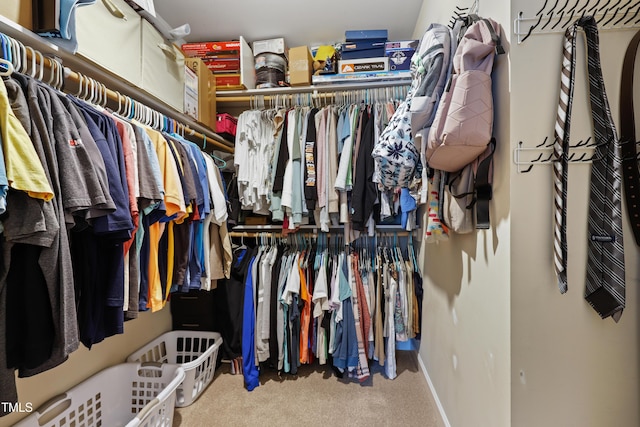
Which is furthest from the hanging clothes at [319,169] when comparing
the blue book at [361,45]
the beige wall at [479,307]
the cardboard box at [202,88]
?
the beige wall at [479,307]

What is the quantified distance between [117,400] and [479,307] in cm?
196

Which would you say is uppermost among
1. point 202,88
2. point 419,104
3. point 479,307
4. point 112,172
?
point 202,88

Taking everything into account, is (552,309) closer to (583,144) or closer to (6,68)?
(583,144)

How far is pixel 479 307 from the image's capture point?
100cm

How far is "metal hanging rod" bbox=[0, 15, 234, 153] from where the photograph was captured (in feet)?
2.76

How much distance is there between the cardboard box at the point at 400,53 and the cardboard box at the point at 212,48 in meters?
1.11

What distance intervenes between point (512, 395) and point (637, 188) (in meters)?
0.72

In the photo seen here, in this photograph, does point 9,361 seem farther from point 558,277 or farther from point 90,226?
point 558,277

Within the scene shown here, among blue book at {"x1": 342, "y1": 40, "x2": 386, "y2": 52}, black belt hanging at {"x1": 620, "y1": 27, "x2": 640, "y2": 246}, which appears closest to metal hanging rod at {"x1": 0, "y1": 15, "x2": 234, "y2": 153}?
blue book at {"x1": 342, "y1": 40, "x2": 386, "y2": 52}

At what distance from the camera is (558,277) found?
785 mm

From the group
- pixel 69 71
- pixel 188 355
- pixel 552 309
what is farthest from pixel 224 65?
pixel 552 309

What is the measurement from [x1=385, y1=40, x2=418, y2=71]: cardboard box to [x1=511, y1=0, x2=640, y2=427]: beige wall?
3.72 feet

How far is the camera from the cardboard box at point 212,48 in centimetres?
192

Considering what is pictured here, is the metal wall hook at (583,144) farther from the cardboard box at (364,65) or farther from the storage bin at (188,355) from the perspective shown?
the storage bin at (188,355)
